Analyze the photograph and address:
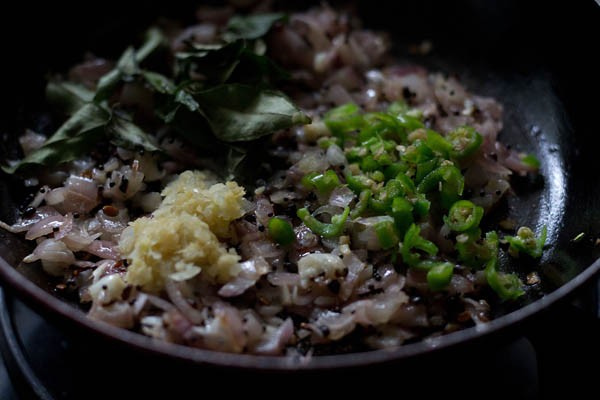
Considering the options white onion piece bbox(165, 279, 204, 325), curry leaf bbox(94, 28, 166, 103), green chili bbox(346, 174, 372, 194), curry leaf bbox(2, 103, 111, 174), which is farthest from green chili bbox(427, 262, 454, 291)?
curry leaf bbox(94, 28, 166, 103)

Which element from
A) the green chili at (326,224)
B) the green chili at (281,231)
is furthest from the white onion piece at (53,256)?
the green chili at (326,224)

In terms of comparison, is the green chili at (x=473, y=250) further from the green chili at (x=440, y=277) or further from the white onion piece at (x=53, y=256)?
the white onion piece at (x=53, y=256)

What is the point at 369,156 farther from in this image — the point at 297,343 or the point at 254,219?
the point at 297,343

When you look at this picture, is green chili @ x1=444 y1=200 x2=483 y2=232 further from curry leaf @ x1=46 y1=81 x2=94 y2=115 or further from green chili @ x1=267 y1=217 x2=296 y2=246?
curry leaf @ x1=46 y1=81 x2=94 y2=115

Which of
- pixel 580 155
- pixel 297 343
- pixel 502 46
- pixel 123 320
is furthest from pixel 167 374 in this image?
pixel 502 46

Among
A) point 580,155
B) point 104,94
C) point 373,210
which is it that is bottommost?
point 104,94

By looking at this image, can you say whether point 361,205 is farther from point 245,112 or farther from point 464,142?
point 245,112

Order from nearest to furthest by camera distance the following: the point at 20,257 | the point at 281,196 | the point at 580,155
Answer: the point at 20,257, the point at 281,196, the point at 580,155
